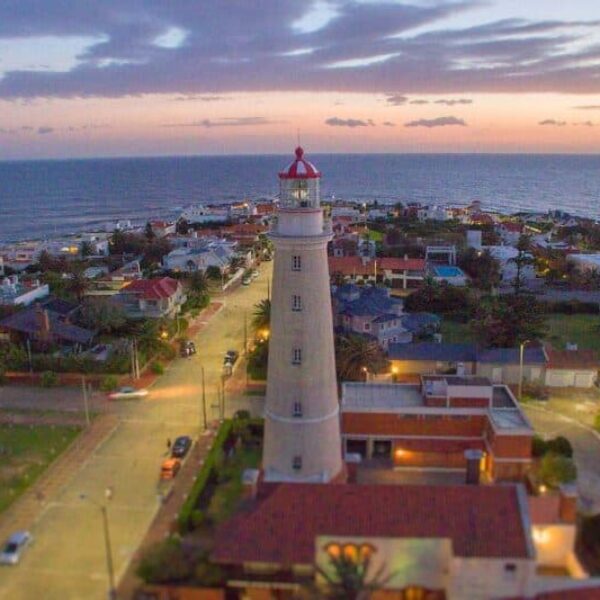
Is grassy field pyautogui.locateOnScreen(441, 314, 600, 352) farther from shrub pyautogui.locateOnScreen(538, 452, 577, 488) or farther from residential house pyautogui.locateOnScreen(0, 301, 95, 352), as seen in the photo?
residential house pyautogui.locateOnScreen(0, 301, 95, 352)

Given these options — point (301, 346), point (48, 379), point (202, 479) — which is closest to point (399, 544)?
point (301, 346)

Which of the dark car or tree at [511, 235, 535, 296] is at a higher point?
tree at [511, 235, 535, 296]

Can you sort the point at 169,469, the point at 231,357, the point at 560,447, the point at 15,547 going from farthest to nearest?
the point at 231,357 → the point at 560,447 → the point at 169,469 → the point at 15,547

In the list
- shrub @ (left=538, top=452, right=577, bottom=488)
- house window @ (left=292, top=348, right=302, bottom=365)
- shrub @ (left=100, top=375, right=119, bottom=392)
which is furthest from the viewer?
shrub @ (left=100, top=375, right=119, bottom=392)

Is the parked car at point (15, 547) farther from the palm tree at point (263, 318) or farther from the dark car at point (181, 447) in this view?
the palm tree at point (263, 318)

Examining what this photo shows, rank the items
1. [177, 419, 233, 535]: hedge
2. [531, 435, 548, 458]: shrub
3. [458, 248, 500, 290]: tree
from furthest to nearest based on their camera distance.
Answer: [458, 248, 500, 290]: tree
[531, 435, 548, 458]: shrub
[177, 419, 233, 535]: hedge

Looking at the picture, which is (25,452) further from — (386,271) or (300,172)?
(386,271)

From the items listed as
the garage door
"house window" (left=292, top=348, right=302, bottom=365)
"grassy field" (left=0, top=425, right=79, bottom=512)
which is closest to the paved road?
"grassy field" (left=0, top=425, right=79, bottom=512)
